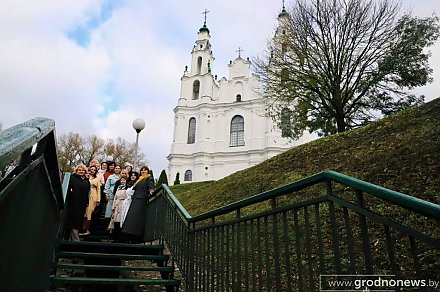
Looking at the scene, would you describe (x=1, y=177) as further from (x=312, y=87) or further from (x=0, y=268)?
(x=312, y=87)

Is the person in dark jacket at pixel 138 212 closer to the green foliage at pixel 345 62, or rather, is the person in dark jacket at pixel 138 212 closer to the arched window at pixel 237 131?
the green foliage at pixel 345 62

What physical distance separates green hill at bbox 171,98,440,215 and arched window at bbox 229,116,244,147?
90.6ft

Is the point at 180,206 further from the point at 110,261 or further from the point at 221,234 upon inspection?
the point at 110,261

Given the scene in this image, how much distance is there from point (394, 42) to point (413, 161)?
11.0 meters

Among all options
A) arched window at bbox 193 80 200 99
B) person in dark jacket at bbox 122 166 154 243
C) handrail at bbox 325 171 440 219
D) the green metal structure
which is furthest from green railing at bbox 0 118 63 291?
arched window at bbox 193 80 200 99

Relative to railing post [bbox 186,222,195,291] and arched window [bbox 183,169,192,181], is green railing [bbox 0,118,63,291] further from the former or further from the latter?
arched window [bbox 183,169,192,181]

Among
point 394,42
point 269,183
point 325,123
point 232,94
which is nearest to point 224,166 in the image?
point 232,94

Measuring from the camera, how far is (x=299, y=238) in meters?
2.09

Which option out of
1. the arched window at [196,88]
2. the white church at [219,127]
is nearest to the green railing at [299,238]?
the white church at [219,127]

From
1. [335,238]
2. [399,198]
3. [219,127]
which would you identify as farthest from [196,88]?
[399,198]

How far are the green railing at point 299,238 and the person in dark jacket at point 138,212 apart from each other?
0.49ft

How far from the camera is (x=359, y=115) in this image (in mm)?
17719

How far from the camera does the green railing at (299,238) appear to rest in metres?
1.58

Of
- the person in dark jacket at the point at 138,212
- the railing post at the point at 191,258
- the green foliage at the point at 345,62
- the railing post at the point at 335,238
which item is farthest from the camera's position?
the green foliage at the point at 345,62
